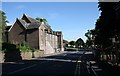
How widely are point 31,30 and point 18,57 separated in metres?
32.9

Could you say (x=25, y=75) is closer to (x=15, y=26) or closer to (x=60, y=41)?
(x=15, y=26)

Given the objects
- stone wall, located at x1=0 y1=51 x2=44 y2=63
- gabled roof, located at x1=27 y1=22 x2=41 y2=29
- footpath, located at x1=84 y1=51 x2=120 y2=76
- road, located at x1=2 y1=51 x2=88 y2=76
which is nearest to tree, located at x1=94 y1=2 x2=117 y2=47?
footpath, located at x1=84 y1=51 x2=120 y2=76

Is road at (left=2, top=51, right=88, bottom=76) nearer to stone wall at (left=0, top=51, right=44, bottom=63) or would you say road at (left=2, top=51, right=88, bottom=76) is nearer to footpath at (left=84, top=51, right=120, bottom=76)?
footpath at (left=84, top=51, right=120, bottom=76)

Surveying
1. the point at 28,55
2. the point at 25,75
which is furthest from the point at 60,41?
the point at 25,75

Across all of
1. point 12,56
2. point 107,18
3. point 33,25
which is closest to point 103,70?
point 107,18

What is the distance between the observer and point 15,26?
300 feet

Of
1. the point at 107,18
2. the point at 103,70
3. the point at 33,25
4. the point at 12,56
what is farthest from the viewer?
the point at 33,25

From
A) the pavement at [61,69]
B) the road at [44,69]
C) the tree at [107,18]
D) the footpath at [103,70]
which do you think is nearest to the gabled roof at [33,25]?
the road at [44,69]

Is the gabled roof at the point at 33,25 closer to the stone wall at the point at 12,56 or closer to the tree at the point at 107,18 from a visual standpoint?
the stone wall at the point at 12,56

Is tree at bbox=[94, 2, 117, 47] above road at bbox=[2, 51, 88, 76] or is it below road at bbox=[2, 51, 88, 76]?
above

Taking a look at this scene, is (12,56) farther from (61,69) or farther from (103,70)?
(103,70)

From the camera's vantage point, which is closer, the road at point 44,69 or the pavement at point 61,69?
the pavement at point 61,69

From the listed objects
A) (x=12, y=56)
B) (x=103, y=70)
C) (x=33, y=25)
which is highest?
(x=33, y=25)

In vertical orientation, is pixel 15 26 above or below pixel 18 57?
above
